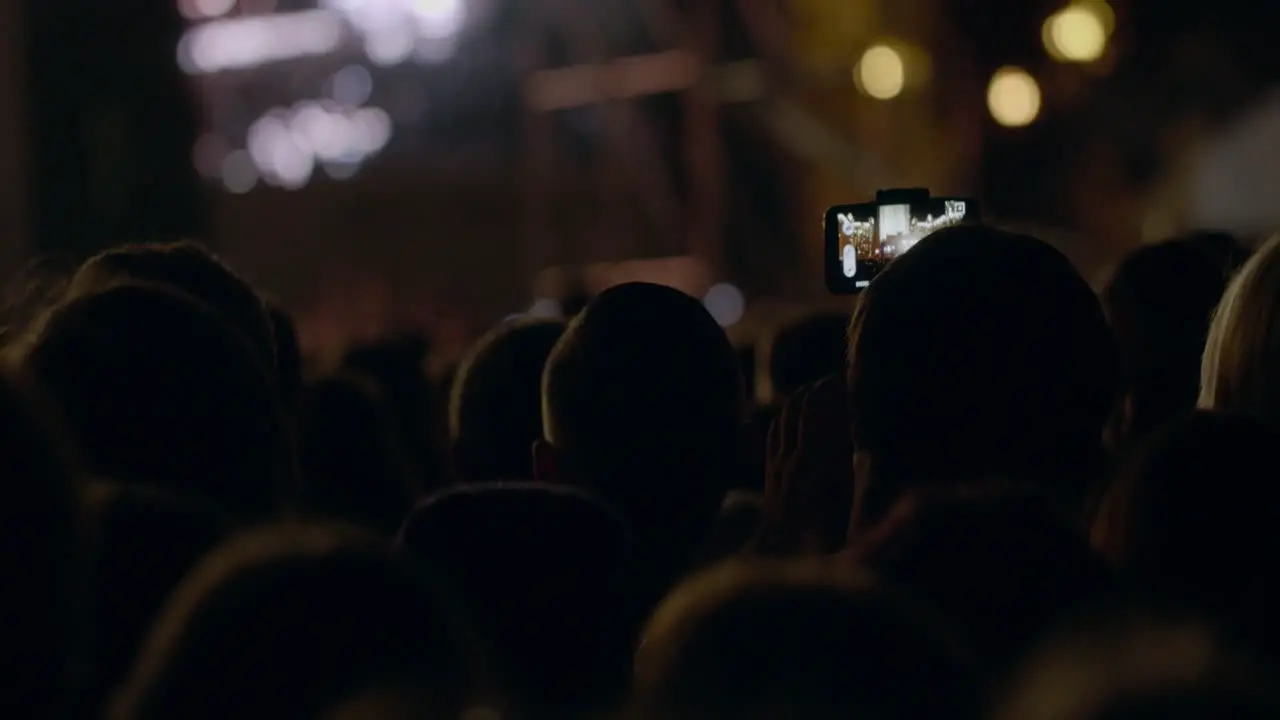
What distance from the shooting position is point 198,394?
3.60m

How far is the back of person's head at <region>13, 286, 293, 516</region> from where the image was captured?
3547mm

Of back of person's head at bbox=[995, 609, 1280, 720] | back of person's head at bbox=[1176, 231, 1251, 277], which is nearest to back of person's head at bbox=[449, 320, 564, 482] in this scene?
back of person's head at bbox=[1176, 231, 1251, 277]

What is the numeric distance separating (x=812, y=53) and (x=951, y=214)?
17.8 meters

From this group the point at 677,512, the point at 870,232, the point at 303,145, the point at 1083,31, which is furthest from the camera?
the point at 303,145

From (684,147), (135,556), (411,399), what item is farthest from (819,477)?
(684,147)

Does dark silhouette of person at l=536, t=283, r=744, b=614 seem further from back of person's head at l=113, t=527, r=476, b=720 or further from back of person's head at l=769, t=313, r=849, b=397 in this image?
back of person's head at l=113, t=527, r=476, b=720

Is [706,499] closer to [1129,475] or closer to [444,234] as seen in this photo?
[1129,475]

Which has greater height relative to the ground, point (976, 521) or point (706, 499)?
point (976, 521)

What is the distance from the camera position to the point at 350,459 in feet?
19.6

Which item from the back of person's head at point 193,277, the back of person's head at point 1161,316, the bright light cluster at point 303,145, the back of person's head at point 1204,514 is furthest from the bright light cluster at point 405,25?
the back of person's head at point 1204,514

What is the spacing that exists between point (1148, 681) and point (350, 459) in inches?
189

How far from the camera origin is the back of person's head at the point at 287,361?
5090mm

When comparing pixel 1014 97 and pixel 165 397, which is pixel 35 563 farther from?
pixel 1014 97

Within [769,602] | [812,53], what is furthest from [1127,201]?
[769,602]
